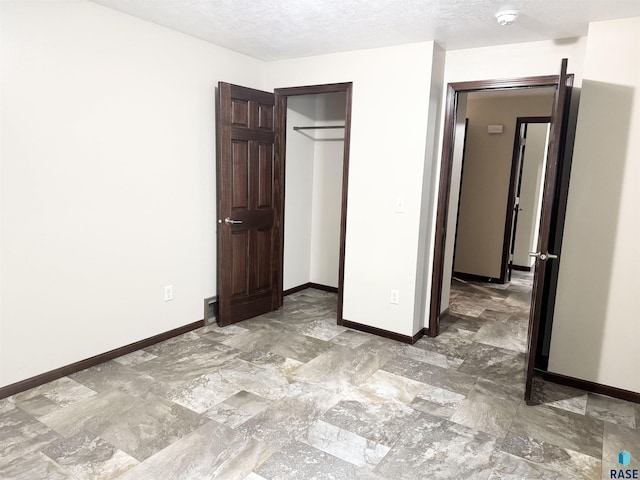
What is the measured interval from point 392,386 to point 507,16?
240 cm

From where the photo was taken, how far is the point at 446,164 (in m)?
3.52

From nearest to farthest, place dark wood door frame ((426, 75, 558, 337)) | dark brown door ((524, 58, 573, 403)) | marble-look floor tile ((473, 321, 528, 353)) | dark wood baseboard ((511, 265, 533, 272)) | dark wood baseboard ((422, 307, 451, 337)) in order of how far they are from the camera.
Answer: dark brown door ((524, 58, 573, 403)) → dark wood door frame ((426, 75, 558, 337)) → marble-look floor tile ((473, 321, 528, 353)) → dark wood baseboard ((422, 307, 451, 337)) → dark wood baseboard ((511, 265, 533, 272))

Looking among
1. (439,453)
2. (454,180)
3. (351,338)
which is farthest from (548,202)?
(351,338)

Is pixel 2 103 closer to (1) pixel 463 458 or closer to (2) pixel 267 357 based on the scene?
(2) pixel 267 357

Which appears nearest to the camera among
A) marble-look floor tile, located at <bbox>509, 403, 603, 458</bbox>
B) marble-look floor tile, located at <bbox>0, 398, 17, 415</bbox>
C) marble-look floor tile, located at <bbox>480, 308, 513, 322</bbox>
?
marble-look floor tile, located at <bbox>509, 403, 603, 458</bbox>

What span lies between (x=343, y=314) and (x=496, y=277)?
2825 mm

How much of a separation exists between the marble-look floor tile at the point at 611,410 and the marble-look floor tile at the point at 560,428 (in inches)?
4.0

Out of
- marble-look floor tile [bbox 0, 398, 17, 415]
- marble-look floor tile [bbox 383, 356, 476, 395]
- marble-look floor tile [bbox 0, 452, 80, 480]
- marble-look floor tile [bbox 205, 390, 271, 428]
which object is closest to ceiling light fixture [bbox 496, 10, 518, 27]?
marble-look floor tile [bbox 383, 356, 476, 395]

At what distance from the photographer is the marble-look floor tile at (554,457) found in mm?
2066

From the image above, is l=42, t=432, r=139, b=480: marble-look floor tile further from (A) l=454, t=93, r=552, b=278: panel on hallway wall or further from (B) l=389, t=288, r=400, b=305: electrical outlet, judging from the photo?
(A) l=454, t=93, r=552, b=278: panel on hallway wall

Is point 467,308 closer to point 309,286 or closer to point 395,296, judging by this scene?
point 395,296

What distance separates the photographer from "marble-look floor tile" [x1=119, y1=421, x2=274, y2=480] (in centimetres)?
196

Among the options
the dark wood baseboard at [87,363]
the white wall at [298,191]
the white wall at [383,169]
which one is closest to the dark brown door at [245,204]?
the dark wood baseboard at [87,363]

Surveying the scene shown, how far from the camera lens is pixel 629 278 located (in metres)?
2.74
